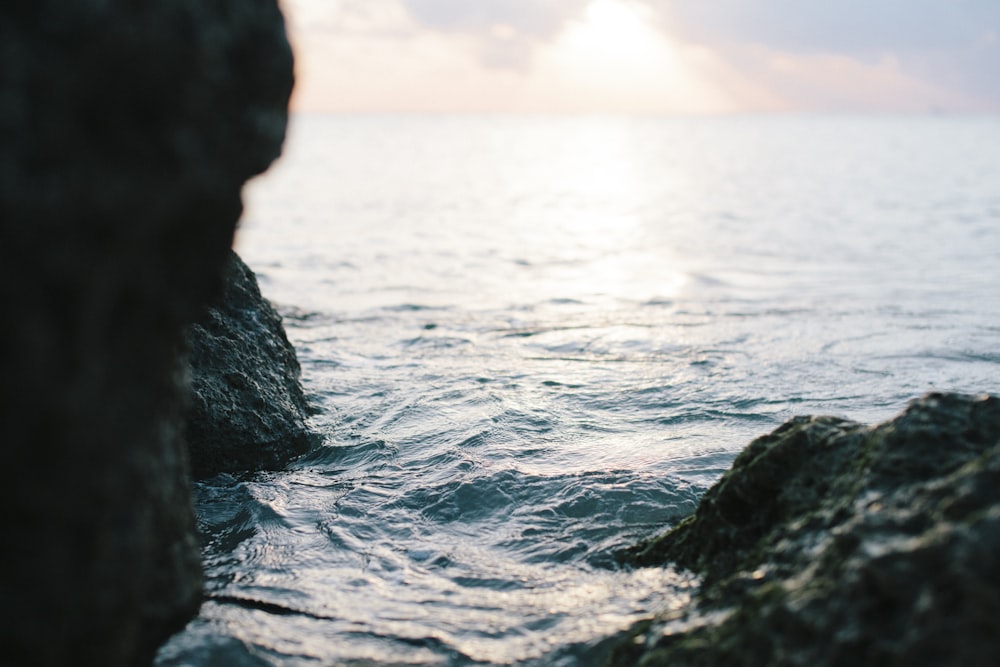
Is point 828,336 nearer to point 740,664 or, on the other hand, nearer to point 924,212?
point 740,664

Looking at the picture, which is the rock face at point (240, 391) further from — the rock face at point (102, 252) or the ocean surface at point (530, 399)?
the rock face at point (102, 252)

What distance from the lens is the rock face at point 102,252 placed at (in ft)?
6.05

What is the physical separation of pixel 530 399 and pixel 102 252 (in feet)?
16.3

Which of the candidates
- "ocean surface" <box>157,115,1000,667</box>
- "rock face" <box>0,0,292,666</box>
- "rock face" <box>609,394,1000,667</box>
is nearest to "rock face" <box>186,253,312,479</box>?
"ocean surface" <box>157,115,1000,667</box>

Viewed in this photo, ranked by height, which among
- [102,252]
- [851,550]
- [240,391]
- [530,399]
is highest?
[102,252]

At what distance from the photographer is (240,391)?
5230mm

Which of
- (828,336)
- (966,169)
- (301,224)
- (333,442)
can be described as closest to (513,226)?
(301,224)

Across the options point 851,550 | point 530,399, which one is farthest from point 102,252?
point 530,399

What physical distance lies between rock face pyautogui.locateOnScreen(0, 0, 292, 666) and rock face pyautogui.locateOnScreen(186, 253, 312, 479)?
2524 millimetres

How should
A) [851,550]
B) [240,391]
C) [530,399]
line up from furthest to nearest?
[530,399] → [240,391] → [851,550]

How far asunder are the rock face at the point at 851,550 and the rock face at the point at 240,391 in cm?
275

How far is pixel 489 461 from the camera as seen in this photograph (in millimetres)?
5305

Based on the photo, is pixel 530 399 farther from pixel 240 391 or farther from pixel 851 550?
pixel 851 550

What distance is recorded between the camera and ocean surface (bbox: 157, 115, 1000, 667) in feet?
11.5
